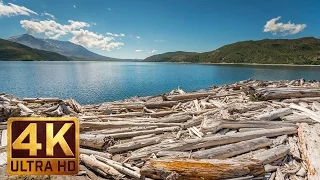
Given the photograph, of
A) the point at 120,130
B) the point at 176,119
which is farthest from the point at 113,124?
the point at 176,119

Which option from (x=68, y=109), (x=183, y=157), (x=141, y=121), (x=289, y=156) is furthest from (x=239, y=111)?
(x=68, y=109)

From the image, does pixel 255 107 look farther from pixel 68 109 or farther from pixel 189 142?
pixel 68 109

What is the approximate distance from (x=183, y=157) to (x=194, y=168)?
2.90 feet

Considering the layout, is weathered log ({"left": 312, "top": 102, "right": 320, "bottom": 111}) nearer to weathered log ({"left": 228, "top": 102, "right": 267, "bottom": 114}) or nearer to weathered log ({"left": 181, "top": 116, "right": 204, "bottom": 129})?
weathered log ({"left": 228, "top": 102, "right": 267, "bottom": 114})

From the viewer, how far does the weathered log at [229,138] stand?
8.85 meters

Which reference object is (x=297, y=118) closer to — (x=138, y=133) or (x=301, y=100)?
(x=301, y=100)

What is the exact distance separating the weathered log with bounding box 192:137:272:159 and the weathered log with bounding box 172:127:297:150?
37 cm

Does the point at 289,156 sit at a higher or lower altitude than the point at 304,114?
lower

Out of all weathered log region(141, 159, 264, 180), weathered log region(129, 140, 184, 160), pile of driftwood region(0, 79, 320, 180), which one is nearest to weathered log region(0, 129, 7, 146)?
pile of driftwood region(0, 79, 320, 180)

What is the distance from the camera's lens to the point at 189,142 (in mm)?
8898

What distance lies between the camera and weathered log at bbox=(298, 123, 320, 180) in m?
7.88

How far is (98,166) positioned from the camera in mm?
7883

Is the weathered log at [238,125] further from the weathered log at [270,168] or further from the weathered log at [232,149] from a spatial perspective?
the weathered log at [270,168]

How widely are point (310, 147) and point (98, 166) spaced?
8433 millimetres
